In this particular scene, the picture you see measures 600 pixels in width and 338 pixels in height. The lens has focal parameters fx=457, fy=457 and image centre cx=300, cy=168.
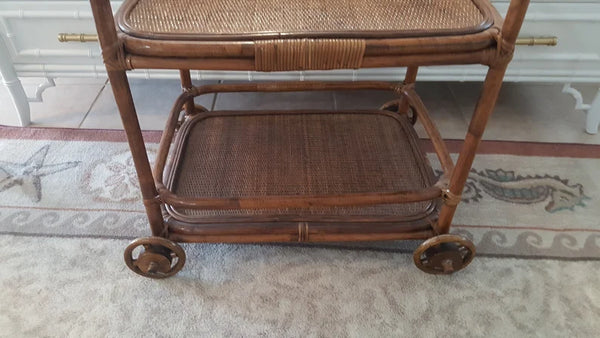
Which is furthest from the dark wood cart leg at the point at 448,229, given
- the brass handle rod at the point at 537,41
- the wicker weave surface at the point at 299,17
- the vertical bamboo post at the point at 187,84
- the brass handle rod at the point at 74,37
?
the brass handle rod at the point at 74,37

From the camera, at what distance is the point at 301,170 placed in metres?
0.84

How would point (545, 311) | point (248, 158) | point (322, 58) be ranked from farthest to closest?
1. point (248, 158)
2. point (545, 311)
3. point (322, 58)

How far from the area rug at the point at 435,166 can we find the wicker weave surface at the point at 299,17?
416mm

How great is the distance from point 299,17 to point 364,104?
0.64 m

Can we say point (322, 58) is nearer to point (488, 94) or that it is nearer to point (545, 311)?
point (488, 94)

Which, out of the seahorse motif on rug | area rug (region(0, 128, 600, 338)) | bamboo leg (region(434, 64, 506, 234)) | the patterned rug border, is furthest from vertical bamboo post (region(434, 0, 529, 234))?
the patterned rug border

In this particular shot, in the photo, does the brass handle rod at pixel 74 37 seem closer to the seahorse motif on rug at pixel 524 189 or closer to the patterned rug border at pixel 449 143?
the patterned rug border at pixel 449 143

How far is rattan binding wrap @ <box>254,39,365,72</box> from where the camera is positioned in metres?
0.53

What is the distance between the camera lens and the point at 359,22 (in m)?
0.57

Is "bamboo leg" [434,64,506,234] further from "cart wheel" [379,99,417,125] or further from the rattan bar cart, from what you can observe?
"cart wheel" [379,99,417,125]

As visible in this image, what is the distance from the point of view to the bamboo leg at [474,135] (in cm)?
57

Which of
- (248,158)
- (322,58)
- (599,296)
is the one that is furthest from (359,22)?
(599,296)

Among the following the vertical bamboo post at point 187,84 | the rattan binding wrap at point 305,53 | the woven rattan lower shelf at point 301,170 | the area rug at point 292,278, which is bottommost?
the area rug at point 292,278

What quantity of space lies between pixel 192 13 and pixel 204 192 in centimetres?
31
